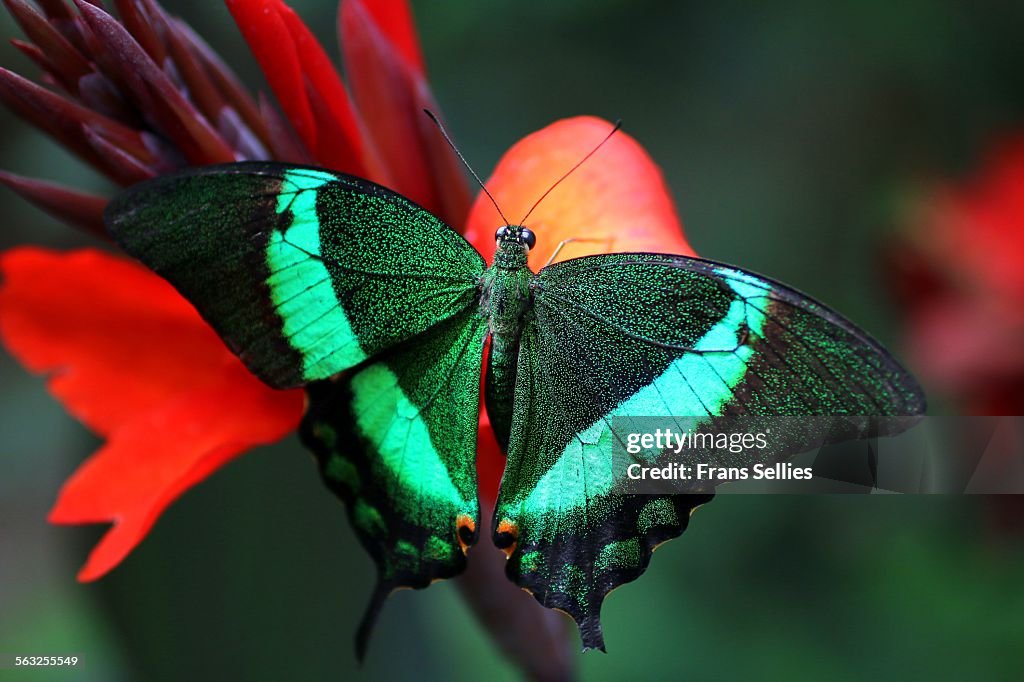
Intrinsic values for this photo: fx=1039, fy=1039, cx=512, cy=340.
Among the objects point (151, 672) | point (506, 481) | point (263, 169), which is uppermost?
point (263, 169)

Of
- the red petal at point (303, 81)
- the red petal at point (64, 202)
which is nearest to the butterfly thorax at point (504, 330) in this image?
the red petal at point (303, 81)

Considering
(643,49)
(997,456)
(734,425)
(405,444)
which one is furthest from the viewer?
(643,49)

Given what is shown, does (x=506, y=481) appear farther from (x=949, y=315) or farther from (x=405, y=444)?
(x=949, y=315)

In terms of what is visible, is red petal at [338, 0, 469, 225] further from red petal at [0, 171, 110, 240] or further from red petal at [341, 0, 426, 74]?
red petal at [0, 171, 110, 240]

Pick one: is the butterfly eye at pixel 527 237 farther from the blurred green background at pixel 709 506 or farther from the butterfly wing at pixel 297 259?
the blurred green background at pixel 709 506

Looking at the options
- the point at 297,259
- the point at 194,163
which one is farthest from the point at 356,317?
the point at 194,163

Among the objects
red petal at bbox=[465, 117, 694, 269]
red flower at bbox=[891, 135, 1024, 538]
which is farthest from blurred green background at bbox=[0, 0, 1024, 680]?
red petal at bbox=[465, 117, 694, 269]

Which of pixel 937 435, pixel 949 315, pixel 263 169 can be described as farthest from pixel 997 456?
pixel 263 169
